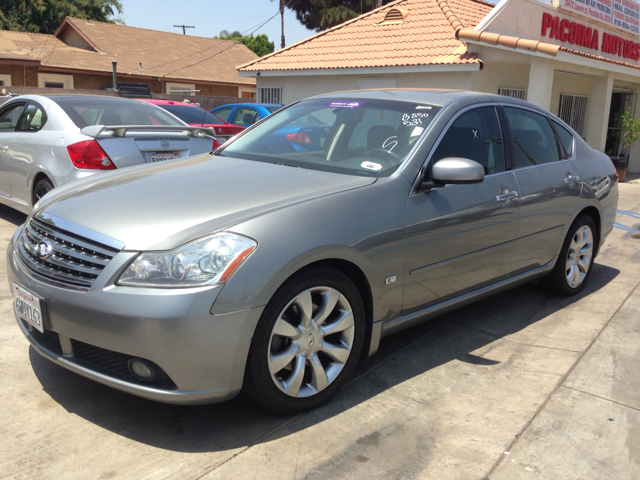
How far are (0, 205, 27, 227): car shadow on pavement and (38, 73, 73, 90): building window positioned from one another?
19727 mm

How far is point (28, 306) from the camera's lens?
9.63 ft

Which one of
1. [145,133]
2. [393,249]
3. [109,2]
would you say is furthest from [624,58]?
[109,2]

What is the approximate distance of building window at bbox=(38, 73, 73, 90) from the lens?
25.1 meters

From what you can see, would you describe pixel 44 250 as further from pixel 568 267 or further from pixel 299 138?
pixel 568 267

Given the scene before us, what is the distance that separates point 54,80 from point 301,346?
2629cm

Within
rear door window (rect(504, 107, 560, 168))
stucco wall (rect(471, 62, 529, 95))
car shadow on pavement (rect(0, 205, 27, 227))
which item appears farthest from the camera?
stucco wall (rect(471, 62, 529, 95))

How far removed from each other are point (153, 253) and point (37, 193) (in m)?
4.04

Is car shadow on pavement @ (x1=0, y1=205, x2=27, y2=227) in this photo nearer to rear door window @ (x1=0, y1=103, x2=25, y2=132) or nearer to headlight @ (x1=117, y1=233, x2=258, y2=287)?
rear door window @ (x1=0, y1=103, x2=25, y2=132)

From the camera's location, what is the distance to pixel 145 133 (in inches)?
226

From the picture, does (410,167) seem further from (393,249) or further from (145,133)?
(145,133)

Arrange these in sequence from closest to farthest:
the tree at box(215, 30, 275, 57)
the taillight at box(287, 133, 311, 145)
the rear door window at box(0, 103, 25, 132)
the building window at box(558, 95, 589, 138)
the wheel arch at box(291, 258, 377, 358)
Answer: the wheel arch at box(291, 258, 377, 358), the taillight at box(287, 133, 311, 145), the rear door window at box(0, 103, 25, 132), the building window at box(558, 95, 589, 138), the tree at box(215, 30, 275, 57)

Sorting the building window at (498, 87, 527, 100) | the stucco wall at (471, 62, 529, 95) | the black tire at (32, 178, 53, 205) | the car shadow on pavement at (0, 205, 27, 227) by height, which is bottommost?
the car shadow on pavement at (0, 205, 27, 227)

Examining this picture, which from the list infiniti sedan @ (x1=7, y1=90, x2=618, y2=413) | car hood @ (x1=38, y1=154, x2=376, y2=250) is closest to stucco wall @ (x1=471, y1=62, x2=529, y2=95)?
infiniti sedan @ (x1=7, y1=90, x2=618, y2=413)

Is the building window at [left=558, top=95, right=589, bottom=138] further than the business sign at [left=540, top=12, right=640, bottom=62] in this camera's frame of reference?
Yes
